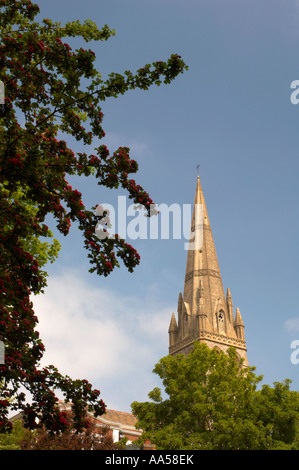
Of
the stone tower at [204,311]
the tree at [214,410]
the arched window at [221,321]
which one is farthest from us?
the arched window at [221,321]

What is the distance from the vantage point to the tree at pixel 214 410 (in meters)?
24.9

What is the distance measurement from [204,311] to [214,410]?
49567 millimetres

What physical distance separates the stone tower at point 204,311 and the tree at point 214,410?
43.6m

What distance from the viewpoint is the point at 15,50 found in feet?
28.7

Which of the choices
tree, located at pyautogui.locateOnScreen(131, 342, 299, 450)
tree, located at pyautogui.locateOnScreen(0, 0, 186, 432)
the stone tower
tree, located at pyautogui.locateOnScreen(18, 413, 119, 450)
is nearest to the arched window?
the stone tower

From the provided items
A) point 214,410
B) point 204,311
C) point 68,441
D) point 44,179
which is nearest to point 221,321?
point 204,311

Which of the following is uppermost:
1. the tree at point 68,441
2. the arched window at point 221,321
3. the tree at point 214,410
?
the arched window at point 221,321

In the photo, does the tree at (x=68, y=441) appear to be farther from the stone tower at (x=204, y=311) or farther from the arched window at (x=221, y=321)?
the arched window at (x=221, y=321)

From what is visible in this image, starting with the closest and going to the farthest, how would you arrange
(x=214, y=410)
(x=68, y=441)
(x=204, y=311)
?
(x=214, y=410)
(x=68, y=441)
(x=204, y=311)

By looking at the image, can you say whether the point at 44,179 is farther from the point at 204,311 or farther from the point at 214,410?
the point at 204,311

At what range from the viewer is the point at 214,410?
90.6 feet

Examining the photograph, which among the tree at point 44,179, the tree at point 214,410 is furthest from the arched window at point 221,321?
the tree at point 44,179
